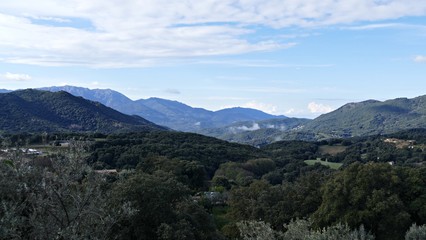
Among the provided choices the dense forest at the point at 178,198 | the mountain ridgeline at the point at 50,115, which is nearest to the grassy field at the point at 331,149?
the dense forest at the point at 178,198

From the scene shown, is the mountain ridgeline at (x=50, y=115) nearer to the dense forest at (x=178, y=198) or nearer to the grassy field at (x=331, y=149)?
the dense forest at (x=178, y=198)

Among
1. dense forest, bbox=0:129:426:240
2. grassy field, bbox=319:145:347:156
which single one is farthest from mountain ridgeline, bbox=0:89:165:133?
grassy field, bbox=319:145:347:156

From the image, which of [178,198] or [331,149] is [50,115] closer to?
[331,149]

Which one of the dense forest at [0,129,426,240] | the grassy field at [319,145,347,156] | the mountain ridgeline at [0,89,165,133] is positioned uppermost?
the mountain ridgeline at [0,89,165,133]

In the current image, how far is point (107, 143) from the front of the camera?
89812 millimetres

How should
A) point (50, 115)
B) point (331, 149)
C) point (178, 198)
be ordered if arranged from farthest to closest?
point (50, 115) → point (331, 149) → point (178, 198)

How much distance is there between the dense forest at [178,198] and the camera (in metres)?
10.1

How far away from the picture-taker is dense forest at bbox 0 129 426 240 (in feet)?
33.0

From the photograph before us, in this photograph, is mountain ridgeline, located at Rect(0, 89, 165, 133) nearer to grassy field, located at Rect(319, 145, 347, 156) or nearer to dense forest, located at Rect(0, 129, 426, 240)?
dense forest, located at Rect(0, 129, 426, 240)

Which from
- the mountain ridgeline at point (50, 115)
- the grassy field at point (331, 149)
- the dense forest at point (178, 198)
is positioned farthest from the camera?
the mountain ridgeline at point (50, 115)

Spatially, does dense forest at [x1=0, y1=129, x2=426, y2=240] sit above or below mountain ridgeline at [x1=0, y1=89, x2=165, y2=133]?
below

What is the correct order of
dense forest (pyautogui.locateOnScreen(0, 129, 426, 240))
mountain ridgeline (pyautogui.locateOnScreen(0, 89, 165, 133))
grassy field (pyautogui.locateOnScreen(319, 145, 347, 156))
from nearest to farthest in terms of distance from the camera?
dense forest (pyautogui.locateOnScreen(0, 129, 426, 240)), grassy field (pyautogui.locateOnScreen(319, 145, 347, 156)), mountain ridgeline (pyautogui.locateOnScreen(0, 89, 165, 133))

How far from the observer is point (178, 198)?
90.4ft

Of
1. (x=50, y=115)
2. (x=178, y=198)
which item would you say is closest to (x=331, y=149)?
(x=50, y=115)
